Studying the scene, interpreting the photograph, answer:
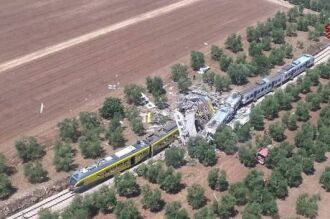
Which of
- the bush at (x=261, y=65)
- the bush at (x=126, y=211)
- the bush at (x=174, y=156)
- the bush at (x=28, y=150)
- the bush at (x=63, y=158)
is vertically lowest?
the bush at (x=261, y=65)

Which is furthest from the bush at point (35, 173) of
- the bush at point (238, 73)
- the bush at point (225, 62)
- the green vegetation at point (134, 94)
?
the bush at point (225, 62)

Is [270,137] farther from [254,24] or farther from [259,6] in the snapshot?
[259,6]

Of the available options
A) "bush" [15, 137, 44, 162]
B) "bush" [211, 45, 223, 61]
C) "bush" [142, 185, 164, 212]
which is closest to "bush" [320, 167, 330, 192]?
"bush" [142, 185, 164, 212]

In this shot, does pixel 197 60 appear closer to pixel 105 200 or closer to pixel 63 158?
pixel 63 158

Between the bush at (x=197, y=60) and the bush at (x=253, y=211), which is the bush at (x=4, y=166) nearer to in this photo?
the bush at (x=253, y=211)

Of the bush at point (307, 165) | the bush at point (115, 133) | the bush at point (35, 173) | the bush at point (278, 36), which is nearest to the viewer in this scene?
the bush at point (35, 173)

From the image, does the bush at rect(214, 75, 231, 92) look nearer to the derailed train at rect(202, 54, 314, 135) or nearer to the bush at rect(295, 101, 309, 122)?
the derailed train at rect(202, 54, 314, 135)
